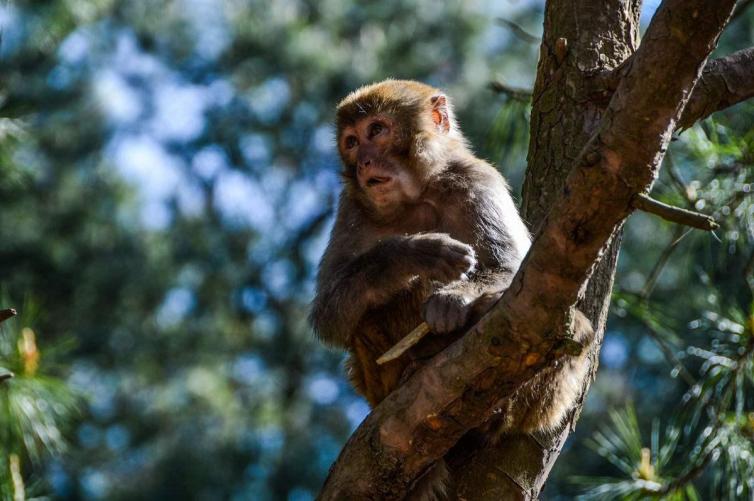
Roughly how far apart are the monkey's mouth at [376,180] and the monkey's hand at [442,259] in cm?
62

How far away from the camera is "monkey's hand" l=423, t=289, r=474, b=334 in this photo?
11.5 feet

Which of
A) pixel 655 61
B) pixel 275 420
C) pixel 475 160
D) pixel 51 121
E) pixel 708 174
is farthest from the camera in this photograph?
pixel 51 121

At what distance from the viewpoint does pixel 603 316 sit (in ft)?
13.3

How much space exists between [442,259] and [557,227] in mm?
942

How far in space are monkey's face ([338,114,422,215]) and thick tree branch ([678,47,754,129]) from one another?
1.15 metres

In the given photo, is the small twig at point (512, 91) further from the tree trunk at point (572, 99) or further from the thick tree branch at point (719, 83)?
the thick tree branch at point (719, 83)

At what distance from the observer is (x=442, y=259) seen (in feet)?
12.3

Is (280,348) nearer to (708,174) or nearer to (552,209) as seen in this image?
(708,174)

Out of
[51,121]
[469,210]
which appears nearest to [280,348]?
[51,121]

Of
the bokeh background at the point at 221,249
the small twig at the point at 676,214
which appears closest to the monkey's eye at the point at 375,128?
the small twig at the point at 676,214

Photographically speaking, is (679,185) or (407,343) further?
(679,185)

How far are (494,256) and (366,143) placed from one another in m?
0.88

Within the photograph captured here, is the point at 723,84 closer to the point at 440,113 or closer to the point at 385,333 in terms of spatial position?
the point at 440,113

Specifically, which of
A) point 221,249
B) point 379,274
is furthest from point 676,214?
point 221,249
